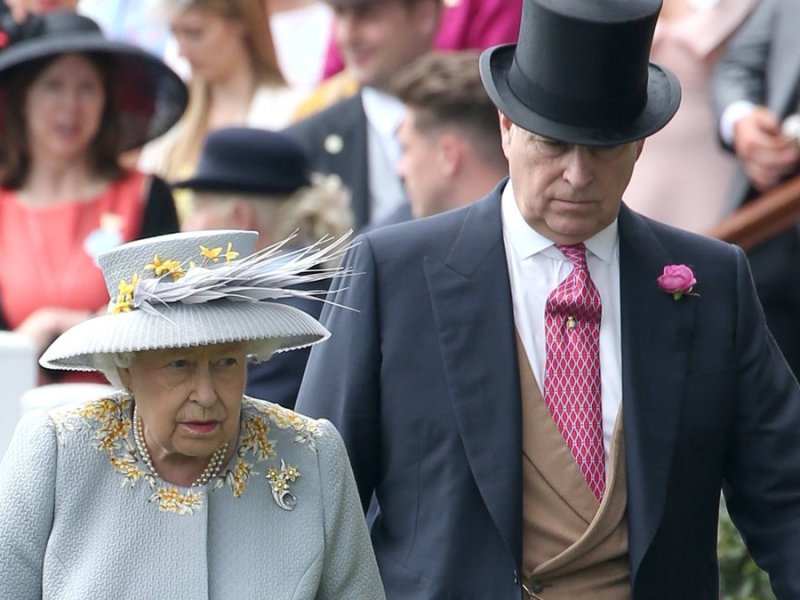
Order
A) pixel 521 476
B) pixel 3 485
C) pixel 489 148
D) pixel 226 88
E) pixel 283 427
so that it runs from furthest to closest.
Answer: pixel 226 88, pixel 489 148, pixel 521 476, pixel 283 427, pixel 3 485

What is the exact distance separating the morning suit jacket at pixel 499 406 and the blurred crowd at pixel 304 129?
1.81 meters

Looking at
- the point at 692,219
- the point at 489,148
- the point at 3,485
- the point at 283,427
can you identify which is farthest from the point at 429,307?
the point at 692,219

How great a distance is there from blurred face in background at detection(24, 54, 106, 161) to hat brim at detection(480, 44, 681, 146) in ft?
10.5

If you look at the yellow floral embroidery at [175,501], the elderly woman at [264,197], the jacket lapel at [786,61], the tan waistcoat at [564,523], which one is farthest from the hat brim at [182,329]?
the jacket lapel at [786,61]

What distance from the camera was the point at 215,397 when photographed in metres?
4.01

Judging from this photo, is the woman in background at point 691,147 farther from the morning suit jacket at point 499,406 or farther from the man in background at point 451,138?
the morning suit jacket at point 499,406

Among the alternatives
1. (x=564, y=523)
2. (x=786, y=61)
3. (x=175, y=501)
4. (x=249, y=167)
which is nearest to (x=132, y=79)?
(x=249, y=167)

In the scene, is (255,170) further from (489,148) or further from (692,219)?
(692,219)

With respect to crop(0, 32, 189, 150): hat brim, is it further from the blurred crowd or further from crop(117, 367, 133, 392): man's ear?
crop(117, 367, 133, 392): man's ear

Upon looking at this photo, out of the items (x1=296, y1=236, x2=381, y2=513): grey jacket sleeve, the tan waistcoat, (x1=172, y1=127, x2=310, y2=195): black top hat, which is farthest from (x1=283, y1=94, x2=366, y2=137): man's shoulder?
the tan waistcoat

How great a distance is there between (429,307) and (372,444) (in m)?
0.33

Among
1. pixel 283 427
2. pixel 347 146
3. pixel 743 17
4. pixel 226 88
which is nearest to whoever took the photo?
pixel 283 427

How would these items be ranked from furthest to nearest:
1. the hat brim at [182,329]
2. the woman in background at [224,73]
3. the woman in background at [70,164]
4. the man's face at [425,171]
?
1. the woman in background at [224,73]
2. the woman in background at [70,164]
3. the man's face at [425,171]
4. the hat brim at [182,329]

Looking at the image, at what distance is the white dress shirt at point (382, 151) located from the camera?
7848mm
